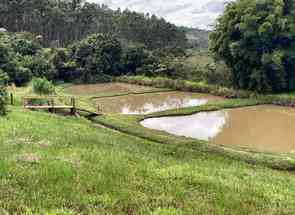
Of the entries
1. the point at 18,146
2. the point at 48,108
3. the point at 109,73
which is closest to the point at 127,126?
the point at 48,108

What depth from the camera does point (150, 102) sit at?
3509 cm

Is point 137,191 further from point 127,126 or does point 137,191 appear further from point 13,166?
point 127,126

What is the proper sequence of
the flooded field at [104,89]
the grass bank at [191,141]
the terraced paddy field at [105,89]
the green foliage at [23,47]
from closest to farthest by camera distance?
1. the grass bank at [191,141]
2. the terraced paddy field at [105,89]
3. the flooded field at [104,89]
4. the green foliage at [23,47]

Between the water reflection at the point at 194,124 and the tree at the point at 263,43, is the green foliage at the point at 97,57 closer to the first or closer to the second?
the tree at the point at 263,43

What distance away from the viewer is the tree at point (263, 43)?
3447cm

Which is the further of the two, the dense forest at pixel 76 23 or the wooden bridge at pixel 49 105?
the dense forest at pixel 76 23

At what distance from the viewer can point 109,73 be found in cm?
5162

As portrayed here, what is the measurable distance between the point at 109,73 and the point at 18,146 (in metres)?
42.0

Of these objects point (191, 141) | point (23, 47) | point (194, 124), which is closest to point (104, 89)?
point (23, 47)

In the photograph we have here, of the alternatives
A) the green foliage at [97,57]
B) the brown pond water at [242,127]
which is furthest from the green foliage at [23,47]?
the brown pond water at [242,127]

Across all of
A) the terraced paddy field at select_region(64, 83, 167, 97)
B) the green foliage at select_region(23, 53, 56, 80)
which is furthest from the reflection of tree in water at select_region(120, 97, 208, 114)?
the green foliage at select_region(23, 53, 56, 80)

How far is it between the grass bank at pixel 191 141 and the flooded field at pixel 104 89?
12.9 meters

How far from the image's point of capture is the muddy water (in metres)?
31.8

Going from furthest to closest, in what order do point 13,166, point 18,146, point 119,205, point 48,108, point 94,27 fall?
point 94,27, point 48,108, point 18,146, point 13,166, point 119,205
